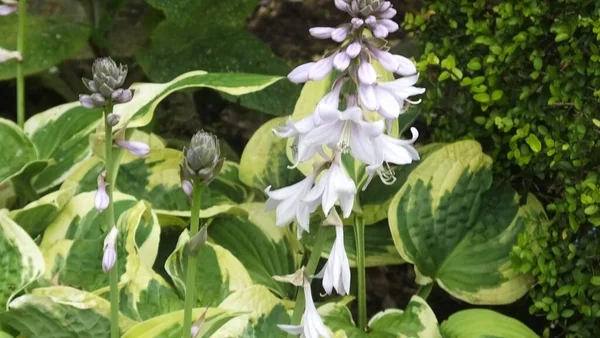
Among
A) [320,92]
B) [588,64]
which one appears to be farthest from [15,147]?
[588,64]

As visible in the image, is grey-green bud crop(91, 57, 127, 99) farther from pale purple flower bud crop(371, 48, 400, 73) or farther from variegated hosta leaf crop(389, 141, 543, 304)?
variegated hosta leaf crop(389, 141, 543, 304)

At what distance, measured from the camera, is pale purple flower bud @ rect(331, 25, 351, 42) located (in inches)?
27.5

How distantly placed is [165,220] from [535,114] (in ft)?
2.45

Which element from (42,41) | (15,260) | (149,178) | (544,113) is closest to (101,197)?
(15,260)

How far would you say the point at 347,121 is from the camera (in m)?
0.70

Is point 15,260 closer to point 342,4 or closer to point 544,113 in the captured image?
point 342,4

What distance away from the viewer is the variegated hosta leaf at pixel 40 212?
1.26m

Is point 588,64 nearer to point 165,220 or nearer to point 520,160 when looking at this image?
point 520,160

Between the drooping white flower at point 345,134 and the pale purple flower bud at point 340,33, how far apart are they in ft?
0.24

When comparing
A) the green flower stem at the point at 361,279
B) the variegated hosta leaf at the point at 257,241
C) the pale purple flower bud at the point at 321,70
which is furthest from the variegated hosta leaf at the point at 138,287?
the pale purple flower bud at the point at 321,70

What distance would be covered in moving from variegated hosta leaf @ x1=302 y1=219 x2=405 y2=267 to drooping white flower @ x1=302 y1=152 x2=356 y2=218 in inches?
24.9

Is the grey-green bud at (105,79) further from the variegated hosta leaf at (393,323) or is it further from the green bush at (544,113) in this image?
the green bush at (544,113)

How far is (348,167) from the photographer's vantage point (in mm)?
1193

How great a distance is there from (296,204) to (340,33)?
190 millimetres
